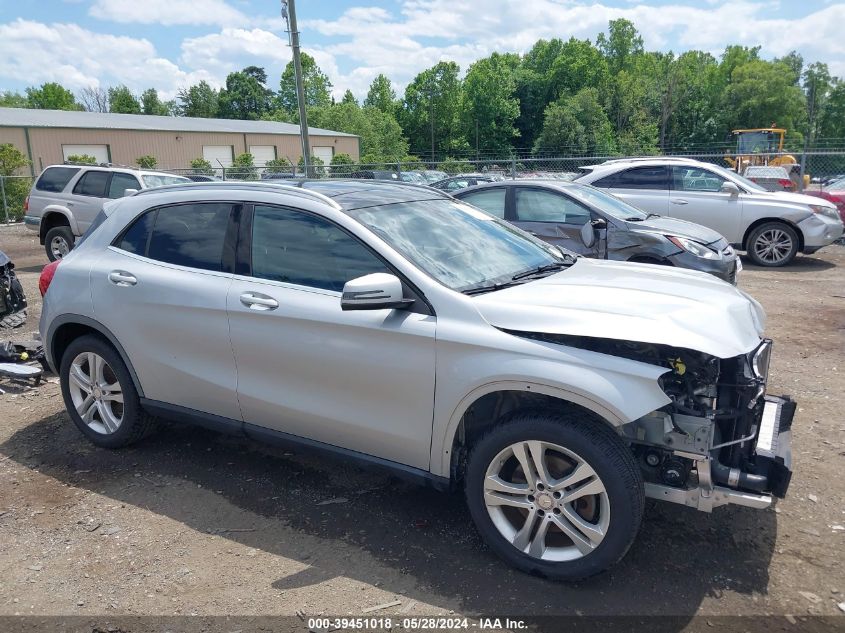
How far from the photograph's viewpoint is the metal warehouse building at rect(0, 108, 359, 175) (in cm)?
3522

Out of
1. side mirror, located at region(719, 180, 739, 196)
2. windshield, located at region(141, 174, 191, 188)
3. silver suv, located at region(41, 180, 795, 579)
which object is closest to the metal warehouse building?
windshield, located at region(141, 174, 191, 188)

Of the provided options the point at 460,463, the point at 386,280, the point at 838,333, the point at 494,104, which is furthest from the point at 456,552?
the point at 494,104

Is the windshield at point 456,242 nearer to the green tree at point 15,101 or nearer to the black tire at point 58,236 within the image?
the black tire at point 58,236

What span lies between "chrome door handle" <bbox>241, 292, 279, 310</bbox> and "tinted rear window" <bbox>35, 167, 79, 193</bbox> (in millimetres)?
11322

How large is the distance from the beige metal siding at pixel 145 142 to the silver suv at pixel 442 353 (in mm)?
35365

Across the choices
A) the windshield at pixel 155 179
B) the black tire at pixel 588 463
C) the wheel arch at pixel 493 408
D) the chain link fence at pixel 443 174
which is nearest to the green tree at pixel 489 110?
the chain link fence at pixel 443 174

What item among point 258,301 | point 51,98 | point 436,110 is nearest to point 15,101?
point 51,98

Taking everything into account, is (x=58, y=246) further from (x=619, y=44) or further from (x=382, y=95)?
(x=619, y=44)

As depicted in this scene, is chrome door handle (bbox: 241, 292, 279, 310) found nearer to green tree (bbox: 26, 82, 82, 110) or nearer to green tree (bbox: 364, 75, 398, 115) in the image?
green tree (bbox: 364, 75, 398, 115)

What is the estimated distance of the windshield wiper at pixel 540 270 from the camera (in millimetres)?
3598

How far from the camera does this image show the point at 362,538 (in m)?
3.44

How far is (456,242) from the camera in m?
3.71

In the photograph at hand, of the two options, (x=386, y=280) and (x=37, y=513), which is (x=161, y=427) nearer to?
(x=37, y=513)

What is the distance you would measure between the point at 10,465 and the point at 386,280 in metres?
3.15
